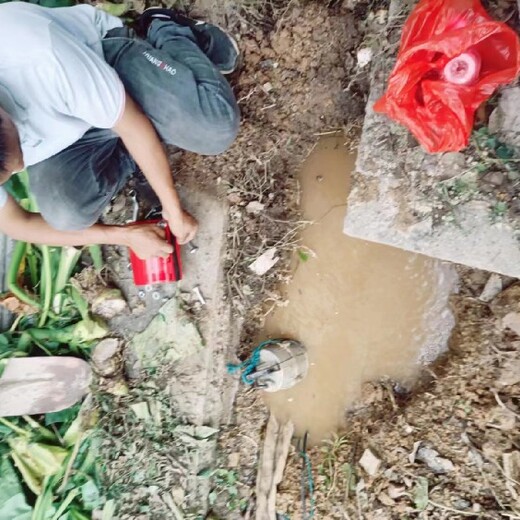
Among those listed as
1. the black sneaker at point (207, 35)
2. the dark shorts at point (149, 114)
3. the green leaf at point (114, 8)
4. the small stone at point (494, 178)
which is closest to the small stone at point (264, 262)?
the dark shorts at point (149, 114)

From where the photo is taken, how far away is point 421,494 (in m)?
1.90

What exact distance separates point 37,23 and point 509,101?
125 centimetres

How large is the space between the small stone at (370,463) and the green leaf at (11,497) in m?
1.17

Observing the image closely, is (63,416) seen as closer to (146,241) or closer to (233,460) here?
(233,460)

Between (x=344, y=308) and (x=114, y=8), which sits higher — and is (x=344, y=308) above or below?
below

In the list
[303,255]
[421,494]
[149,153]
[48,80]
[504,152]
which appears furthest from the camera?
[303,255]

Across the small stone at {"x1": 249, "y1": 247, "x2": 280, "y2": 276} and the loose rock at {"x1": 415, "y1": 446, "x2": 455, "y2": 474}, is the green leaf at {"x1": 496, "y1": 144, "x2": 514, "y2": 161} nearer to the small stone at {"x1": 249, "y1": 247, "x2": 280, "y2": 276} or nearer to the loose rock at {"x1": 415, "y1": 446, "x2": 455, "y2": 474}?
the small stone at {"x1": 249, "y1": 247, "x2": 280, "y2": 276}

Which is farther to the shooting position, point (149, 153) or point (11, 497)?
point (11, 497)

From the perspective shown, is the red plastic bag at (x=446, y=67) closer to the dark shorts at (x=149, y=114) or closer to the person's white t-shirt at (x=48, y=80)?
the dark shorts at (x=149, y=114)

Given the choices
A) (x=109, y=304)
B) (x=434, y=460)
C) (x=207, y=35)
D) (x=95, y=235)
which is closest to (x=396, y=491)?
(x=434, y=460)

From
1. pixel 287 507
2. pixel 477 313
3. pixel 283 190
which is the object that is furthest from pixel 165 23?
pixel 287 507

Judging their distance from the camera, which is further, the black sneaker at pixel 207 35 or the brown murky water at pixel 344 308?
the brown murky water at pixel 344 308

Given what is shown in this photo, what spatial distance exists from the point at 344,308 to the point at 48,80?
125cm

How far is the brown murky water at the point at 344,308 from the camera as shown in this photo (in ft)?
6.66
